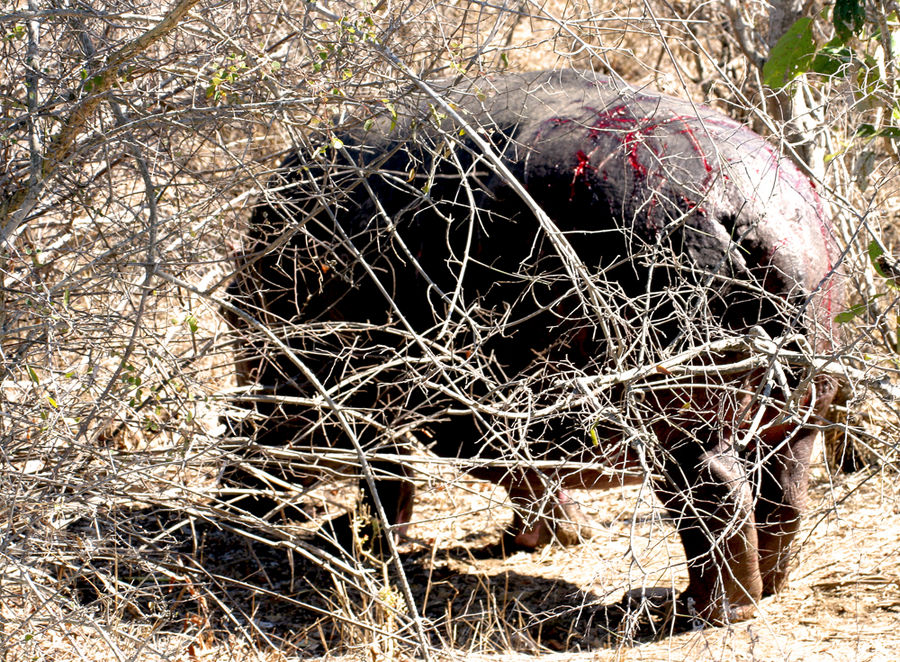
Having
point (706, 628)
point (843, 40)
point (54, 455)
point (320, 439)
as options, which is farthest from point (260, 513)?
point (843, 40)

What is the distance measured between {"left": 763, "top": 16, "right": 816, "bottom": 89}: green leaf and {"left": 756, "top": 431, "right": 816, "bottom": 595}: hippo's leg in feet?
4.95

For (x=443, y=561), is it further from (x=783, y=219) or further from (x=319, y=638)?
(x=783, y=219)

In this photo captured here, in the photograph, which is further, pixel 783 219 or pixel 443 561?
pixel 443 561

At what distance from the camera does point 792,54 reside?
13.5 feet

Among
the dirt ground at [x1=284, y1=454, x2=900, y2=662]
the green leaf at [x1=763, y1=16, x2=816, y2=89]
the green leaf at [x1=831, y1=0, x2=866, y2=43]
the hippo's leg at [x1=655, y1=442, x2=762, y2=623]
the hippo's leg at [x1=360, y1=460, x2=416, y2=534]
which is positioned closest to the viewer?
the dirt ground at [x1=284, y1=454, x2=900, y2=662]

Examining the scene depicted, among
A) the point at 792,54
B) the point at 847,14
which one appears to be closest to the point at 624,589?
the point at 792,54

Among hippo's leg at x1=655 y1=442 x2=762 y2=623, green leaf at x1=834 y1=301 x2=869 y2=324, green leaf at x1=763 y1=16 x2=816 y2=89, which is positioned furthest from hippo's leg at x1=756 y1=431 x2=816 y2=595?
green leaf at x1=763 y1=16 x2=816 y2=89

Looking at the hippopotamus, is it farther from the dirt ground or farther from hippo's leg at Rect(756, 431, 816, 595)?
the dirt ground

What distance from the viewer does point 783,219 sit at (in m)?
3.54

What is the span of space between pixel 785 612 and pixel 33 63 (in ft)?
11.3

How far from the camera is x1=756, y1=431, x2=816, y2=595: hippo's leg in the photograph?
3891mm

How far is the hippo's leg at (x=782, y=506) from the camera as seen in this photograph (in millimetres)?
3891

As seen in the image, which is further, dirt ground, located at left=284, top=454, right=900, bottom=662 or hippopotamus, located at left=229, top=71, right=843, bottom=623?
dirt ground, located at left=284, top=454, right=900, bottom=662

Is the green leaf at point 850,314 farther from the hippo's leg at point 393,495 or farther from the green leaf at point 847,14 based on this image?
the hippo's leg at point 393,495
